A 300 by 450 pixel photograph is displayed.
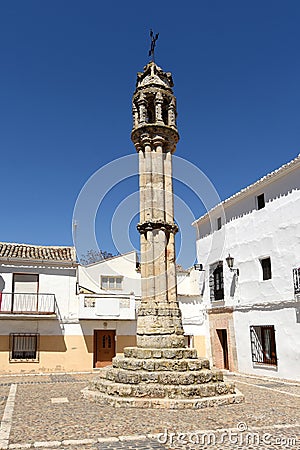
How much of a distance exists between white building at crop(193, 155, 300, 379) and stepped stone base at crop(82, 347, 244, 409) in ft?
A: 18.6

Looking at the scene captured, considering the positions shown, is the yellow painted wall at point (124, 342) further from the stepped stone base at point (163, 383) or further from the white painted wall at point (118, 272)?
the stepped stone base at point (163, 383)

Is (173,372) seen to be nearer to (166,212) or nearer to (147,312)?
(147,312)

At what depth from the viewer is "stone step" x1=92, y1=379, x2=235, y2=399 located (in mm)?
8945

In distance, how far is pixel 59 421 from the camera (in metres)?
7.27

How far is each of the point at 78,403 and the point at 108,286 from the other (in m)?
14.2

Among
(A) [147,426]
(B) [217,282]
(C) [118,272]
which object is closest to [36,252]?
(C) [118,272]

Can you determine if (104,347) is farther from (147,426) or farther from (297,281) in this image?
(147,426)

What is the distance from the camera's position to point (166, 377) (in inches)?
366

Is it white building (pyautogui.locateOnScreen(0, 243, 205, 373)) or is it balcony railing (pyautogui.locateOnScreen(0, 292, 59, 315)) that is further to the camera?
balcony railing (pyautogui.locateOnScreen(0, 292, 59, 315))

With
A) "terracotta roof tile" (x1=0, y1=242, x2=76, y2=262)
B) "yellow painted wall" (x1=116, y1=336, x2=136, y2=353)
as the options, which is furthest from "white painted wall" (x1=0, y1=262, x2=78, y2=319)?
"yellow painted wall" (x1=116, y1=336, x2=136, y2=353)

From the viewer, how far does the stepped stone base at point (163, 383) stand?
8.75m

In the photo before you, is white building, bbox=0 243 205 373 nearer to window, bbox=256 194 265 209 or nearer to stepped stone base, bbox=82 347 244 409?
window, bbox=256 194 265 209

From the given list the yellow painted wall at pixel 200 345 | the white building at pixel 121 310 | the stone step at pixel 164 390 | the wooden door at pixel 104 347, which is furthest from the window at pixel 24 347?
the stone step at pixel 164 390

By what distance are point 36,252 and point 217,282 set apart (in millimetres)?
8721
